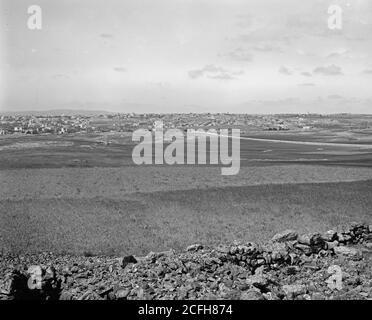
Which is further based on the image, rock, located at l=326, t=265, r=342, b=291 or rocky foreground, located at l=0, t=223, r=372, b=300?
rock, located at l=326, t=265, r=342, b=291

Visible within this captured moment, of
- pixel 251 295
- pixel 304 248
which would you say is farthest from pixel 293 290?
pixel 304 248

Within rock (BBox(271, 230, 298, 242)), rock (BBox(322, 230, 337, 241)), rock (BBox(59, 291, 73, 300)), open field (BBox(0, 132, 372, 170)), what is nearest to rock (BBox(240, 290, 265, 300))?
rock (BBox(59, 291, 73, 300))

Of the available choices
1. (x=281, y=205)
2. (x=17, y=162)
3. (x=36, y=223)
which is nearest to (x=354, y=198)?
(x=281, y=205)

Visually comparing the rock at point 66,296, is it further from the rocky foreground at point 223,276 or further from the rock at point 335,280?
the rock at point 335,280

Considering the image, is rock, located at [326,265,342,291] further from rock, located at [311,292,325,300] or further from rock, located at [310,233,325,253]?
rock, located at [310,233,325,253]

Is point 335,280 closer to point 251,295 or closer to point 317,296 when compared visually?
point 317,296

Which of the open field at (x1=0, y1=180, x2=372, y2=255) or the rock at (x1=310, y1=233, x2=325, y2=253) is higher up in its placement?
the rock at (x1=310, y1=233, x2=325, y2=253)
